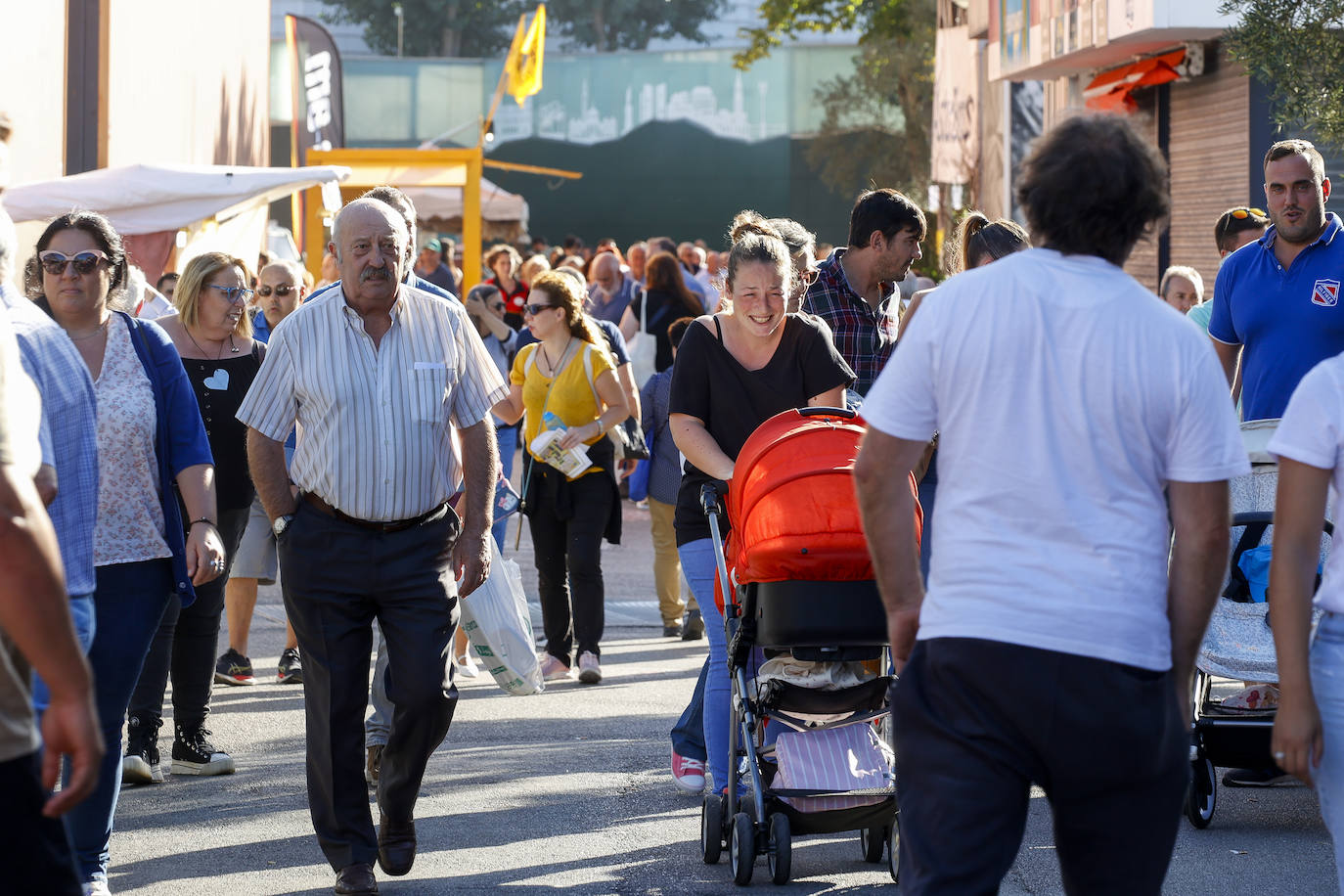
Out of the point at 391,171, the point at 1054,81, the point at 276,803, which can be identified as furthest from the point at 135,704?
the point at 1054,81

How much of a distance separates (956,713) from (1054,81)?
2028 cm

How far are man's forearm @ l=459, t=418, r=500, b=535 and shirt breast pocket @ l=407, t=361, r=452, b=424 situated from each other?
0.52ft

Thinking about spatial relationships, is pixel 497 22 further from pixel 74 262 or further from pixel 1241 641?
pixel 74 262

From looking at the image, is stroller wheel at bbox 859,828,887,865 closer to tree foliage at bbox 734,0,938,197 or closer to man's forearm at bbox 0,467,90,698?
man's forearm at bbox 0,467,90,698

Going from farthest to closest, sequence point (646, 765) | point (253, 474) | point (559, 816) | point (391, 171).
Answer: point (391, 171), point (646, 765), point (559, 816), point (253, 474)

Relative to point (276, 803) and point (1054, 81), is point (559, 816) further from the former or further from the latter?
point (1054, 81)

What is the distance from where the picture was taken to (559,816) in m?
6.35

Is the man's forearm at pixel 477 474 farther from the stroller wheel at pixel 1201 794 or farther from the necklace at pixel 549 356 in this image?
the necklace at pixel 549 356

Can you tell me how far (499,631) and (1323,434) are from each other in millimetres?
3717

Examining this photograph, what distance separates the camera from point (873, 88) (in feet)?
127

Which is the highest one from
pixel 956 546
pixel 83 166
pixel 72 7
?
pixel 72 7

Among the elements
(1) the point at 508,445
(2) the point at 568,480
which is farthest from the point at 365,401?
(1) the point at 508,445

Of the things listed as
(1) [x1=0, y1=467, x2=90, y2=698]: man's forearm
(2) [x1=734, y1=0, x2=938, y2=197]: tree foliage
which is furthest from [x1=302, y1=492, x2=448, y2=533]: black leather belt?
(2) [x1=734, y1=0, x2=938, y2=197]: tree foliage

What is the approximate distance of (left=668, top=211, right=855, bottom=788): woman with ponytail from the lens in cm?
571
